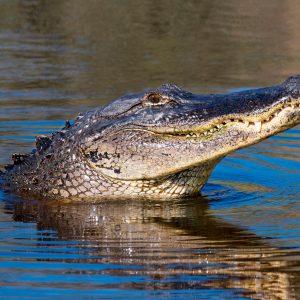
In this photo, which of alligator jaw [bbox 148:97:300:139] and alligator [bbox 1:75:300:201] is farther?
alligator [bbox 1:75:300:201]

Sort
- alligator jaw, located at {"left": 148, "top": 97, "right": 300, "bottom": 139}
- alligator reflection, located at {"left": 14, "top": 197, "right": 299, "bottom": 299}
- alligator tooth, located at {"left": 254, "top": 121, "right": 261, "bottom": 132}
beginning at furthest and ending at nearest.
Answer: alligator tooth, located at {"left": 254, "top": 121, "right": 261, "bottom": 132}
alligator jaw, located at {"left": 148, "top": 97, "right": 300, "bottom": 139}
alligator reflection, located at {"left": 14, "top": 197, "right": 299, "bottom": 299}

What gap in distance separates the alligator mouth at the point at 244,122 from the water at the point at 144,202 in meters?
0.74

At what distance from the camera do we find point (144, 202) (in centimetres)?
837

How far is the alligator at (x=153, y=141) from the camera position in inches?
296

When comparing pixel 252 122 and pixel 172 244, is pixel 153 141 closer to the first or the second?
pixel 252 122

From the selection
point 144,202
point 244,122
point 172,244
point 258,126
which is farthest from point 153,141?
point 172,244

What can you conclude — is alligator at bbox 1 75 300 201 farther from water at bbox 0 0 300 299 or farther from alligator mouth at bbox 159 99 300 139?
water at bbox 0 0 300 299

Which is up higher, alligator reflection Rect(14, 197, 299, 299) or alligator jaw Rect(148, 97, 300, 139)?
alligator jaw Rect(148, 97, 300, 139)

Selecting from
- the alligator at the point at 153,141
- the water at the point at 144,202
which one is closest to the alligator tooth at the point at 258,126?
the alligator at the point at 153,141

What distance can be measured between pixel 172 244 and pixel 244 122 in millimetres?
1159

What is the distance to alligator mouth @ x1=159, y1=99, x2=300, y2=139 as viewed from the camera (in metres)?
7.39

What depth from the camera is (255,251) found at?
698 centimetres

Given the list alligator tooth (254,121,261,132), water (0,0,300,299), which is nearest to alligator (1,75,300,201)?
alligator tooth (254,121,261,132)

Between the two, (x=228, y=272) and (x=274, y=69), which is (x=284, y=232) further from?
(x=274, y=69)
